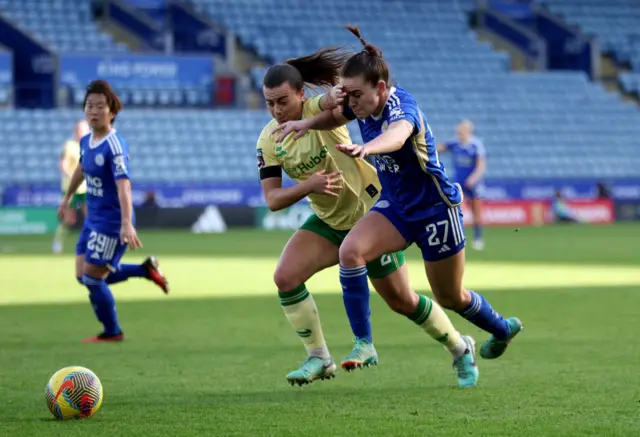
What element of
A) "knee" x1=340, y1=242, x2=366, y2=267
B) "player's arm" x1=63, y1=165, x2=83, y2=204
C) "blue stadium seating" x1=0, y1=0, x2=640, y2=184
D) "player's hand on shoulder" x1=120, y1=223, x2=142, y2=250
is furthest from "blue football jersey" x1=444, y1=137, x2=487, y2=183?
"knee" x1=340, y1=242, x2=366, y2=267

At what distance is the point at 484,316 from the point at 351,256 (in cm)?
97

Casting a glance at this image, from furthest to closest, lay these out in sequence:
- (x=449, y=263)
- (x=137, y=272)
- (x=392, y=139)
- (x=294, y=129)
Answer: (x=137, y=272) → (x=449, y=263) → (x=294, y=129) → (x=392, y=139)

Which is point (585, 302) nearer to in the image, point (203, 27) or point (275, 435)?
point (275, 435)

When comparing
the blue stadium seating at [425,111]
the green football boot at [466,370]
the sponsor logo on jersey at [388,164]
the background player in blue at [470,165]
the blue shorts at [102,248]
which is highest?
the sponsor logo on jersey at [388,164]

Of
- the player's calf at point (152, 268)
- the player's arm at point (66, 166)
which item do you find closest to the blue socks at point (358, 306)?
the player's calf at point (152, 268)

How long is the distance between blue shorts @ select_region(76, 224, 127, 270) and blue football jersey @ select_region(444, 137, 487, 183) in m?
13.3

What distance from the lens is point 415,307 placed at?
7.39m

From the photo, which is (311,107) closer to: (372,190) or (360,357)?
(372,190)

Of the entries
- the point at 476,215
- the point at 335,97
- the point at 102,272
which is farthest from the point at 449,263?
the point at 476,215

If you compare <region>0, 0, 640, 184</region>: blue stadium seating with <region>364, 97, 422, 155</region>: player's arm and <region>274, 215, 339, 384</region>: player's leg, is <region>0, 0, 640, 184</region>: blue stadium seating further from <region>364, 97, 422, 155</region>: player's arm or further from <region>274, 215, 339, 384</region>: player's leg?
<region>364, 97, 422, 155</region>: player's arm

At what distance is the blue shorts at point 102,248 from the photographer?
997 cm

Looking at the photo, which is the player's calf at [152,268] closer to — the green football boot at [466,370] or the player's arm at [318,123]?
the player's arm at [318,123]

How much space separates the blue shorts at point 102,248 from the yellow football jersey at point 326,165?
9.27ft

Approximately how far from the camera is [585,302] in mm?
12867
